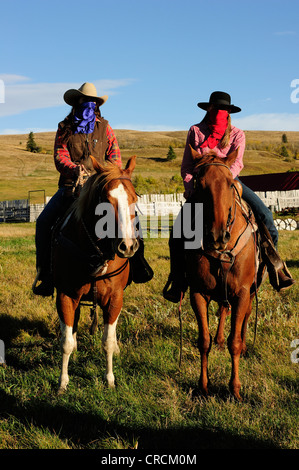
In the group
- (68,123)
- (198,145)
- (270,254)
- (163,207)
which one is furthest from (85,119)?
(163,207)

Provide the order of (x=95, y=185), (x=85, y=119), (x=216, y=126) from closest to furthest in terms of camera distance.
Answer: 1. (x=95, y=185)
2. (x=216, y=126)
3. (x=85, y=119)

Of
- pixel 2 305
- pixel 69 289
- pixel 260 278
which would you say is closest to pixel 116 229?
pixel 69 289

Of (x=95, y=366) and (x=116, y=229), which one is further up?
(x=116, y=229)

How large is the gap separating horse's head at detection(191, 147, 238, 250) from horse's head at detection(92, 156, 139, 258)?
701mm

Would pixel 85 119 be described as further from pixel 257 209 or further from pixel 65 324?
pixel 65 324

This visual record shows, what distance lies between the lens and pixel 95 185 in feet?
15.1

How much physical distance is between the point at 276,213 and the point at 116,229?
92.6ft

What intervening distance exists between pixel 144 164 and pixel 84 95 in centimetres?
9497

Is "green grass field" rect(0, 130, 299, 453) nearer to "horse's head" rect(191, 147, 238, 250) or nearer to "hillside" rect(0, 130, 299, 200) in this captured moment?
"horse's head" rect(191, 147, 238, 250)

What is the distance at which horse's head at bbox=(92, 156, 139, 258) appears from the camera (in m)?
4.11

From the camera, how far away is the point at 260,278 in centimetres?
614

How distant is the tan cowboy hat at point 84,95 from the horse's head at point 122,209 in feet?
6.50

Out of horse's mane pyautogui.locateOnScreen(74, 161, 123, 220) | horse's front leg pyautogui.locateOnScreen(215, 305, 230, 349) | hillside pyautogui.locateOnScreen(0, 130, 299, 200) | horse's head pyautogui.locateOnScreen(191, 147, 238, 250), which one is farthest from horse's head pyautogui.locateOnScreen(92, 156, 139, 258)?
hillside pyautogui.locateOnScreen(0, 130, 299, 200)

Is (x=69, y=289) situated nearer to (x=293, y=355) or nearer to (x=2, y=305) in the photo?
(x=293, y=355)
